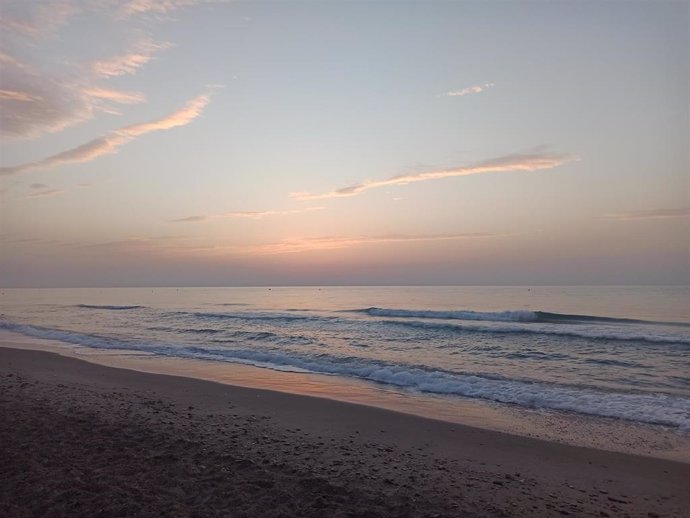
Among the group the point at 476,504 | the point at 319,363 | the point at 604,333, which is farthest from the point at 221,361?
the point at 604,333

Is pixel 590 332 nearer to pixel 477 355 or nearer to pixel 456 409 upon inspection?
pixel 477 355

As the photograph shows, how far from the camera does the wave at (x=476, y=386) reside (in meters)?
9.97

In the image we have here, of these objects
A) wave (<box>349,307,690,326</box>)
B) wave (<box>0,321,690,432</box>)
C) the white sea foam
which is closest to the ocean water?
wave (<box>0,321,690,432</box>)

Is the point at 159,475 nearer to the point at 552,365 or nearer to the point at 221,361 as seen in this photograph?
the point at 221,361

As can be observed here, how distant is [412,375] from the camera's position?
13.7 meters

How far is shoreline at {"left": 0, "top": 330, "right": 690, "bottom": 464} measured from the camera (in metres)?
7.96

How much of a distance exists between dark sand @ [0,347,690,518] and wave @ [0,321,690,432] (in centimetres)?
299

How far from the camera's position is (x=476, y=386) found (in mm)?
12312

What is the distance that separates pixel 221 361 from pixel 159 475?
1198 centimetres

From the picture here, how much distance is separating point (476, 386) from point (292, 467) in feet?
24.4

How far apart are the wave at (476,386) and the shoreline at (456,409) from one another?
0.51 meters

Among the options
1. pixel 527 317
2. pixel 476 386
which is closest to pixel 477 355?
pixel 476 386

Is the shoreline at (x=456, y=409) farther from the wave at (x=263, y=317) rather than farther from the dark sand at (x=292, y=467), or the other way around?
the wave at (x=263, y=317)

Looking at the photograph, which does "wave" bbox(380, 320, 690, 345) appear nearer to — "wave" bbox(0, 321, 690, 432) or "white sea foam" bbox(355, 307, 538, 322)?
"white sea foam" bbox(355, 307, 538, 322)
